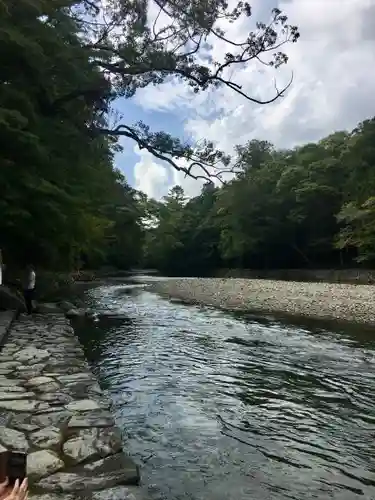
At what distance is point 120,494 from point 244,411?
294 cm

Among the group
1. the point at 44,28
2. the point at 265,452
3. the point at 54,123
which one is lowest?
the point at 265,452

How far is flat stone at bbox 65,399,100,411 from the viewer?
4520 millimetres

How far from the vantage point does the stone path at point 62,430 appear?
9.98ft

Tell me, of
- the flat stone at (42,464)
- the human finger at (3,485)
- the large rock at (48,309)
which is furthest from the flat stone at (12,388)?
the large rock at (48,309)

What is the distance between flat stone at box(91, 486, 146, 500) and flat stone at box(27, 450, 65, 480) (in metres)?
0.45

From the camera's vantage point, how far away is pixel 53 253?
48.2 ft

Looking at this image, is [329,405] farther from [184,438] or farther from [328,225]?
[328,225]

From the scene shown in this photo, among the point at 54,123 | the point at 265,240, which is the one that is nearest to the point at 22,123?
the point at 54,123

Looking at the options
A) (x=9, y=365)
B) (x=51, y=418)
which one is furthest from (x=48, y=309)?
(x=51, y=418)

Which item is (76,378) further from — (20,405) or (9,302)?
(9,302)

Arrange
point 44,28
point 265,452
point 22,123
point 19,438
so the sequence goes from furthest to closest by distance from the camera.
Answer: point 44,28, point 22,123, point 265,452, point 19,438

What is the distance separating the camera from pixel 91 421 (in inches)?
165

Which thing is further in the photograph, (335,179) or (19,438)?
(335,179)

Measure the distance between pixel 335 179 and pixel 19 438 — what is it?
42.7 m
